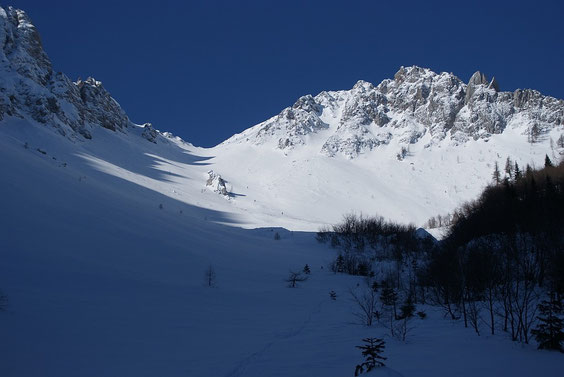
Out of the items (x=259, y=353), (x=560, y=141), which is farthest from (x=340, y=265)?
(x=560, y=141)

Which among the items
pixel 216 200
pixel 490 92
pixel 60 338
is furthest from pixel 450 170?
pixel 60 338

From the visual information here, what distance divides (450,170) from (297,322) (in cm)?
11719

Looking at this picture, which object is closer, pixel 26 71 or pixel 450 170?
pixel 26 71

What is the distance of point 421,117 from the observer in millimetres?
157250

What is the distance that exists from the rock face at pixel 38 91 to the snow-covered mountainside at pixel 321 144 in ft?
1.19

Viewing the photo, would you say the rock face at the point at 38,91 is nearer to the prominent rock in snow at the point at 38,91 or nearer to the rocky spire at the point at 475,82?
the prominent rock in snow at the point at 38,91

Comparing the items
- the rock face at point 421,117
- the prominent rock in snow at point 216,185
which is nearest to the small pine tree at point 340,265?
the prominent rock in snow at point 216,185

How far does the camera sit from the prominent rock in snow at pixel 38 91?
7569 centimetres

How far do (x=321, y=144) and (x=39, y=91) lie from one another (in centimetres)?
9925

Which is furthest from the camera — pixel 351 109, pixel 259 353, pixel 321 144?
Result: pixel 351 109

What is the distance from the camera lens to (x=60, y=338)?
9992mm

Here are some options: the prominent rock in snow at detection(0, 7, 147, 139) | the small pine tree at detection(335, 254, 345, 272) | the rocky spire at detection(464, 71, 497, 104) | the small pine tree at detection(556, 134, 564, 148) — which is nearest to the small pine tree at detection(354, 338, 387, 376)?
the small pine tree at detection(335, 254, 345, 272)

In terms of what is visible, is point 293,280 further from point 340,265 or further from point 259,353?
point 259,353

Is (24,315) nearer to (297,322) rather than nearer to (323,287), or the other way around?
(297,322)
